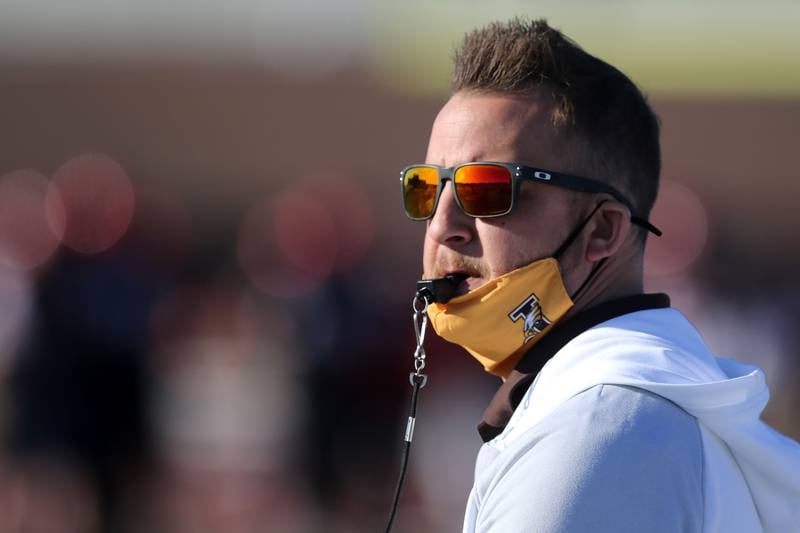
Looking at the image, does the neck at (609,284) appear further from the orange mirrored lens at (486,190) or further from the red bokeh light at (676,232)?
the red bokeh light at (676,232)

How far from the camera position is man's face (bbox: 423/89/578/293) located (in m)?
2.18

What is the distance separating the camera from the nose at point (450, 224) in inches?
89.4

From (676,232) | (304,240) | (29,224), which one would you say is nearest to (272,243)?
(304,240)

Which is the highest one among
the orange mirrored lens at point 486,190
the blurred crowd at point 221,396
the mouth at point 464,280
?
the orange mirrored lens at point 486,190

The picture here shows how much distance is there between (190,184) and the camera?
57.6 ft

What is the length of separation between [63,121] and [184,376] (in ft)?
32.9

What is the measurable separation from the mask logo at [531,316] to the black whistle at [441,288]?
A: 0.44 feet

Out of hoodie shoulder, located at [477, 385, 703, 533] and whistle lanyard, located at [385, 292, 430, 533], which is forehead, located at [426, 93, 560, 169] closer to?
whistle lanyard, located at [385, 292, 430, 533]

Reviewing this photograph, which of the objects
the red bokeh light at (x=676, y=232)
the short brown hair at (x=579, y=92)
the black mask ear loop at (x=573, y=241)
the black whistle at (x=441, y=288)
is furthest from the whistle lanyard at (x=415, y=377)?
the red bokeh light at (x=676, y=232)

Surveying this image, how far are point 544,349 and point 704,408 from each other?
396mm

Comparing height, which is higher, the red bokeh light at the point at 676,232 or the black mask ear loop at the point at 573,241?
the black mask ear loop at the point at 573,241

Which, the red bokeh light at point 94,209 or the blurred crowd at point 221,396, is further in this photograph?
the red bokeh light at point 94,209

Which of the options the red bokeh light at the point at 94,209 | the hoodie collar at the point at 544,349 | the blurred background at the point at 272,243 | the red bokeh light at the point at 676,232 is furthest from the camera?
the red bokeh light at the point at 676,232

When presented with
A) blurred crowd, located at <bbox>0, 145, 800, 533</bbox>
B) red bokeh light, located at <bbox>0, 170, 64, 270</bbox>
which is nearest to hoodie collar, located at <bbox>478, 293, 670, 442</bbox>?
blurred crowd, located at <bbox>0, 145, 800, 533</bbox>
